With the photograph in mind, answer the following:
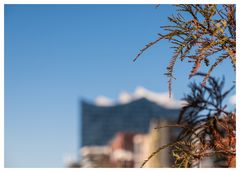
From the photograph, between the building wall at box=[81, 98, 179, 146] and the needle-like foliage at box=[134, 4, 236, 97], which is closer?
the needle-like foliage at box=[134, 4, 236, 97]

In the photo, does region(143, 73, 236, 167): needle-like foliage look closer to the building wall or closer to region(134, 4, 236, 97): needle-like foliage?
region(134, 4, 236, 97): needle-like foliage

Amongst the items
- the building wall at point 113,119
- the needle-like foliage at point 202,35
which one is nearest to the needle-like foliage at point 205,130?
the needle-like foliage at point 202,35

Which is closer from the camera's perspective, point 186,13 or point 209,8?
point 209,8

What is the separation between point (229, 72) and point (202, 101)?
0.18 meters

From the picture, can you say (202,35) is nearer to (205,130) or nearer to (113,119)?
(205,130)

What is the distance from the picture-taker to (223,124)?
2.32 m

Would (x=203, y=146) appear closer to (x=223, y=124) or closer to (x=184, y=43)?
(x=223, y=124)

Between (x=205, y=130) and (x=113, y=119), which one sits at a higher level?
(x=113, y=119)

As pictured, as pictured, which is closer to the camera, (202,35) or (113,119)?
(202,35)

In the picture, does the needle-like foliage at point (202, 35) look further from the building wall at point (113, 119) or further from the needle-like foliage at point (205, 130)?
the building wall at point (113, 119)

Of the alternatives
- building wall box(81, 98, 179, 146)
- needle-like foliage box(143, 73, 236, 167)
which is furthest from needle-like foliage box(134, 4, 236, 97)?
building wall box(81, 98, 179, 146)

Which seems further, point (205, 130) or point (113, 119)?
point (113, 119)

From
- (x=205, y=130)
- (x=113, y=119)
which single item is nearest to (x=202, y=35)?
(x=205, y=130)
